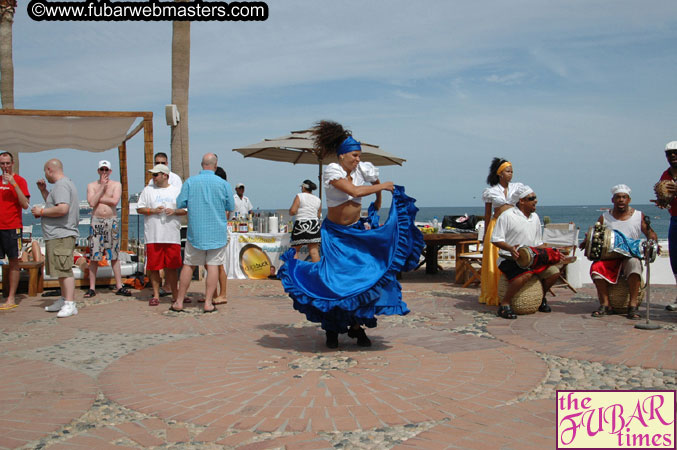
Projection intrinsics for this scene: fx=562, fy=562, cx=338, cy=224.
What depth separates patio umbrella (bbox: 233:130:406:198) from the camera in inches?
435

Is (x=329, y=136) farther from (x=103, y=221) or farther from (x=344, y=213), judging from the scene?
(x=103, y=221)

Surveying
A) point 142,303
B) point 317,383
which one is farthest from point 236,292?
point 317,383

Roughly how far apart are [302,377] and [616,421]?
2.10 metres

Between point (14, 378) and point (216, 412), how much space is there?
1.79 metres

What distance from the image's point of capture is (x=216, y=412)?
3.41 metres

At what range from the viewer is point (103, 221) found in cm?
813

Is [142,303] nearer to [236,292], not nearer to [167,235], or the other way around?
[167,235]

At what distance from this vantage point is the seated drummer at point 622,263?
6272mm

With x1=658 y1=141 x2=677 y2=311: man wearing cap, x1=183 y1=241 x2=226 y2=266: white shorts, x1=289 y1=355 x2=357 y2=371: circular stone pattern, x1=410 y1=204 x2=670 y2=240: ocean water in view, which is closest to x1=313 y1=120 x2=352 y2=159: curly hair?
x1=289 y1=355 x2=357 y2=371: circular stone pattern

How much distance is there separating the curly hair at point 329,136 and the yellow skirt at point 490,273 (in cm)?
312

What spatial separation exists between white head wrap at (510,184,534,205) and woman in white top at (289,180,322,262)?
359 centimetres

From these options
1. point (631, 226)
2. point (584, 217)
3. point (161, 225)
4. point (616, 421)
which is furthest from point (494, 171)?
point (584, 217)

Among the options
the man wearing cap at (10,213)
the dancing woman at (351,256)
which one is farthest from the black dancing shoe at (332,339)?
the man wearing cap at (10,213)

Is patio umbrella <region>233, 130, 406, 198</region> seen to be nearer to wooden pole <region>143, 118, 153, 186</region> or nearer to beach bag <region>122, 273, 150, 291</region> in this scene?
wooden pole <region>143, 118, 153, 186</region>
